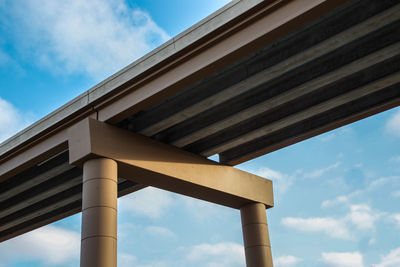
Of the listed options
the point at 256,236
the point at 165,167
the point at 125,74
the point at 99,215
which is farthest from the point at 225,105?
the point at 256,236

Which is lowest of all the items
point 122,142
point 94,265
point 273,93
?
point 94,265

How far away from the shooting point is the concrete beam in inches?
568

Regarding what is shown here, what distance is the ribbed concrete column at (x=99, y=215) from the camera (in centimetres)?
1295

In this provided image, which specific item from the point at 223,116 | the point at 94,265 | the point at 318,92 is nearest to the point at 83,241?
the point at 94,265

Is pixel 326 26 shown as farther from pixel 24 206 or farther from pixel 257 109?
pixel 24 206

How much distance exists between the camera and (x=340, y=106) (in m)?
15.8

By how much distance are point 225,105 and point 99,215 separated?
5337mm

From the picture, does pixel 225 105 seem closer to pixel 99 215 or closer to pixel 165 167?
pixel 165 167

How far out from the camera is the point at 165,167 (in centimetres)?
1605

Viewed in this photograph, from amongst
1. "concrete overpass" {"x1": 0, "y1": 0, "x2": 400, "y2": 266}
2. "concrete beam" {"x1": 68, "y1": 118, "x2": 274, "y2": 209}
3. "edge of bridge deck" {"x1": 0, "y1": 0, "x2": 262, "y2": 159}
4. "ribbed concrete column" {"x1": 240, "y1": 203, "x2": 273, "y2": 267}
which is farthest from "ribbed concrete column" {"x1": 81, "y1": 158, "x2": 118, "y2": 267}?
"ribbed concrete column" {"x1": 240, "y1": 203, "x2": 273, "y2": 267}

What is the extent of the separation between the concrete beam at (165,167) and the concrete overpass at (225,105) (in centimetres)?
4

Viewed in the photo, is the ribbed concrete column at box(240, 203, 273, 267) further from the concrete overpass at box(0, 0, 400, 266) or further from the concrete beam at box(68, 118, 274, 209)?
the concrete beam at box(68, 118, 274, 209)

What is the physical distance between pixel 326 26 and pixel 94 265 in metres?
8.85

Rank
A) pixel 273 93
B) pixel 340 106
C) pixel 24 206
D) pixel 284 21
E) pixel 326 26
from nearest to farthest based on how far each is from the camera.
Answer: pixel 284 21
pixel 326 26
pixel 273 93
pixel 340 106
pixel 24 206
